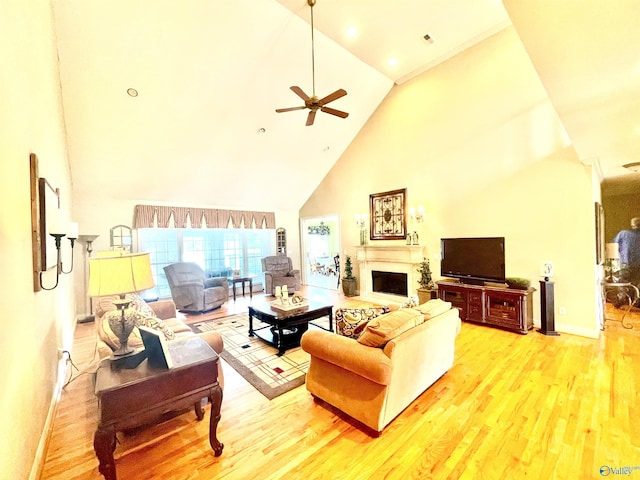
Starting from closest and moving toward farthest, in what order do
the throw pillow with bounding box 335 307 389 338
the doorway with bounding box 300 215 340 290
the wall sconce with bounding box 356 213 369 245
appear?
the throw pillow with bounding box 335 307 389 338
the wall sconce with bounding box 356 213 369 245
the doorway with bounding box 300 215 340 290

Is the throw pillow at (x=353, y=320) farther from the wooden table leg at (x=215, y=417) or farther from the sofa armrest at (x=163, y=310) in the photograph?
the sofa armrest at (x=163, y=310)

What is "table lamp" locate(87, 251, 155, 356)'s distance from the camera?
1.66 m

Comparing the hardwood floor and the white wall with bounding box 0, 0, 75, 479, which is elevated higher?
the white wall with bounding box 0, 0, 75, 479

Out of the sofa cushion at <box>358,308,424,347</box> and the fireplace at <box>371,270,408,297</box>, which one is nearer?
the sofa cushion at <box>358,308,424,347</box>

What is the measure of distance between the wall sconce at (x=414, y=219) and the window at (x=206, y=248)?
14.0 ft

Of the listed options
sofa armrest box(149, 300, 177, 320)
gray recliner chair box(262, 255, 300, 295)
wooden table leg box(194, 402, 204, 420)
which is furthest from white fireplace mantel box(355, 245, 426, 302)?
wooden table leg box(194, 402, 204, 420)

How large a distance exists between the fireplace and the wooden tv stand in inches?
47.5

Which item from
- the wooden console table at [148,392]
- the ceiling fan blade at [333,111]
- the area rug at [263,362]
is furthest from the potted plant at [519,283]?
the wooden console table at [148,392]

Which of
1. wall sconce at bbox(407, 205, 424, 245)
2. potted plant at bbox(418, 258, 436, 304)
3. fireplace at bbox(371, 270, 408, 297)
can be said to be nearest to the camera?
potted plant at bbox(418, 258, 436, 304)

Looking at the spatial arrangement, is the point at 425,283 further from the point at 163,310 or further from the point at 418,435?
the point at 163,310

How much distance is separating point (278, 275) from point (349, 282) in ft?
6.07

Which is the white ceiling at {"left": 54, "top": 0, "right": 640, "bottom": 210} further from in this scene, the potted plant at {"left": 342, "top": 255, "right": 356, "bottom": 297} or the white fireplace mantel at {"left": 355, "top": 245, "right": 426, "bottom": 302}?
the potted plant at {"left": 342, "top": 255, "right": 356, "bottom": 297}

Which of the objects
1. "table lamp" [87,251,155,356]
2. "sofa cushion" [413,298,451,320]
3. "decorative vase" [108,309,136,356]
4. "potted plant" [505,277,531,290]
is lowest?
"potted plant" [505,277,531,290]

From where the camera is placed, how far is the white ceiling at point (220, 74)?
323 cm
